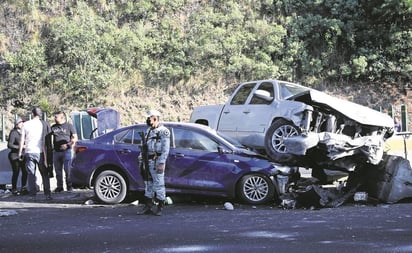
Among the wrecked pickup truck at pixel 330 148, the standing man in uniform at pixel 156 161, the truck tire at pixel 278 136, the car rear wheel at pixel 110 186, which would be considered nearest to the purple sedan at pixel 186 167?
the car rear wheel at pixel 110 186

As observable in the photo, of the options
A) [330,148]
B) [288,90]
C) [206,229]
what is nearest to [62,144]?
[288,90]

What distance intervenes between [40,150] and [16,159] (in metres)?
1.48

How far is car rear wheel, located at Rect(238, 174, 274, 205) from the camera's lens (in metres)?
10.1

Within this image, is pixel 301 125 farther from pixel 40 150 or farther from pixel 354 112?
pixel 40 150

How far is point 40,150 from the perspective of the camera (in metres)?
11.4

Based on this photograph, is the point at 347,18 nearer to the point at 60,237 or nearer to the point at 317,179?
the point at 317,179

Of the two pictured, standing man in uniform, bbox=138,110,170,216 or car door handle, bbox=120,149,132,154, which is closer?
standing man in uniform, bbox=138,110,170,216

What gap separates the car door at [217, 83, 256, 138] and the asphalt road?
2539mm

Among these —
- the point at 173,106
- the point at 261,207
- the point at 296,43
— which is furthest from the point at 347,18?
the point at 261,207

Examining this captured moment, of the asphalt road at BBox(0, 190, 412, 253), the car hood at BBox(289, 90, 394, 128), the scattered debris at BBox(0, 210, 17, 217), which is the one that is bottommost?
the asphalt road at BBox(0, 190, 412, 253)

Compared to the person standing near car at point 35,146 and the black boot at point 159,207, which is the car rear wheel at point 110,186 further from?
the black boot at point 159,207

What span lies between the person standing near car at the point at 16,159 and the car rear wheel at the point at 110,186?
9.03 ft

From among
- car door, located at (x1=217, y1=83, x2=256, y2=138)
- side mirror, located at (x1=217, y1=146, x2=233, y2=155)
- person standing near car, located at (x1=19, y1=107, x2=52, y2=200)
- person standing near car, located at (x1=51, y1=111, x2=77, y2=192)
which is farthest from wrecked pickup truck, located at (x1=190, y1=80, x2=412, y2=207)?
person standing near car, located at (x1=19, y1=107, x2=52, y2=200)

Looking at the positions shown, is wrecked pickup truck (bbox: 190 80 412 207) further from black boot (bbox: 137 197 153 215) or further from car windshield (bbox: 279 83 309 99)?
black boot (bbox: 137 197 153 215)
